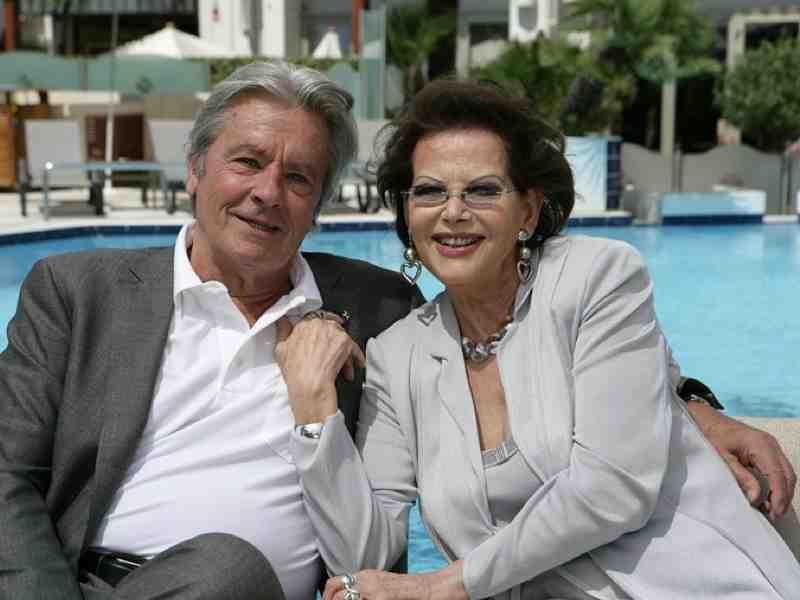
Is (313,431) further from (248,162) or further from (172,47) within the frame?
(172,47)

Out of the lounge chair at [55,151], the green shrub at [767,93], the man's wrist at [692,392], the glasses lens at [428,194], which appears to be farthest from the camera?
the green shrub at [767,93]

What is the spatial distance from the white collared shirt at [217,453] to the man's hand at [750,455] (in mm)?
892

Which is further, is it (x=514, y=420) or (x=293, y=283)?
(x=293, y=283)

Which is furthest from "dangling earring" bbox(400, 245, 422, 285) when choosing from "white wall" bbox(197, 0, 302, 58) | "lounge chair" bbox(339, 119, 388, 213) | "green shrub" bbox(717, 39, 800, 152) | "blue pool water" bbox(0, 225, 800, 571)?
"white wall" bbox(197, 0, 302, 58)

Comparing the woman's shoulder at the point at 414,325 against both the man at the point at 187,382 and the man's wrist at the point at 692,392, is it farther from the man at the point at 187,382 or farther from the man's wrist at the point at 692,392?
the man's wrist at the point at 692,392

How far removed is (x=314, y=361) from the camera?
237cm

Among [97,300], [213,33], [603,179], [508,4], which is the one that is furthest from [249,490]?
[213,33]

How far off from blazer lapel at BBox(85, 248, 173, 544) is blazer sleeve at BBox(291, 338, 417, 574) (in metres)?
0.36

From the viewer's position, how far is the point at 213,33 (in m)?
26.2

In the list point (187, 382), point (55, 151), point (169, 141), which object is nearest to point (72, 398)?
point (187, 382)

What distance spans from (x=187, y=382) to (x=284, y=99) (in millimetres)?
642

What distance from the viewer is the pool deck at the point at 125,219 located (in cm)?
1302

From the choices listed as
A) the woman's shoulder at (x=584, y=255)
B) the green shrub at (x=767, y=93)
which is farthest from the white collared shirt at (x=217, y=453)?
the green shrub at (x=767, y=93)

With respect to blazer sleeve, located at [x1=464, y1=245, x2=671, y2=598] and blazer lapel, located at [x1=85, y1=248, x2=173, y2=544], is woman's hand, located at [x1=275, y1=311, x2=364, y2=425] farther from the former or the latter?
blazer sleeve, located at [x1=464, y1=245, x2=671, y2=598]
